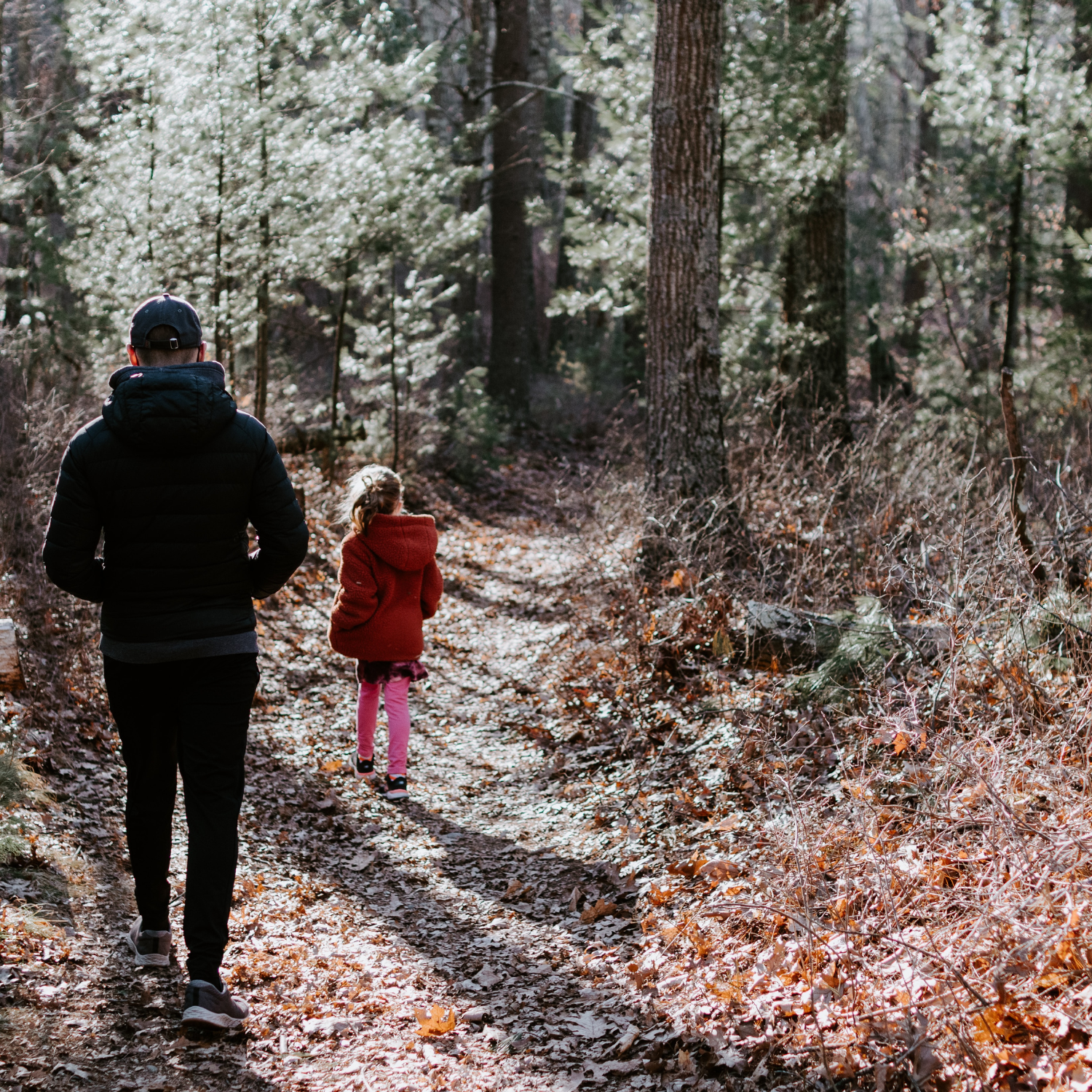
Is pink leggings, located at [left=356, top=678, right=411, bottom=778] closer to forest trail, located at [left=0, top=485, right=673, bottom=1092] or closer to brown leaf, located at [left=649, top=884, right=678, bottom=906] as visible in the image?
forest trail, located at [left=0, top=485, right=673, bottom=1092]

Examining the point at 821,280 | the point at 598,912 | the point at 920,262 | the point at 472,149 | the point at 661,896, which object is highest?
the point at 472,149

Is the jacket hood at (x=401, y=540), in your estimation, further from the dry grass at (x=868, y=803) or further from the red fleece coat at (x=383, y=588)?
the dry grass at (x=868, y=803)

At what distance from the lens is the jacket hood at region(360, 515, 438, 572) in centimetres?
576

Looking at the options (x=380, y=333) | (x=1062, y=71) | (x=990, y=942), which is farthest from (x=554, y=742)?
(x=1062, y=71)

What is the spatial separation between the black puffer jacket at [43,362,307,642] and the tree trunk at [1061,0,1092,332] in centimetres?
1217

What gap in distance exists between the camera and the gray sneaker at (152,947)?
377 centimetres

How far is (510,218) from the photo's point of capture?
18156 mm

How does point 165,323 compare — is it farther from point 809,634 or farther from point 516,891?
point 809,634

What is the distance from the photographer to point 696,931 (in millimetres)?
3867

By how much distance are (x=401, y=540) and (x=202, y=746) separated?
251 centimetres

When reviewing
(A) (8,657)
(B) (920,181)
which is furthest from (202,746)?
(B) (920,181)

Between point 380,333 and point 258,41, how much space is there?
4.01 metres

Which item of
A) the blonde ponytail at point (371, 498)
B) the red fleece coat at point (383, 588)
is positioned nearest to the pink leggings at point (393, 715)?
the red fleece coat at point (383, 588)

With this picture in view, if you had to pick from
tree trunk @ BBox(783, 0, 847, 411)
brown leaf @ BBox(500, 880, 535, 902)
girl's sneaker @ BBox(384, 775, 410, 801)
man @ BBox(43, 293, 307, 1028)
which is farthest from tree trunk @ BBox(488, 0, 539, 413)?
man @ BBox(43, 293, 307, 1028)
